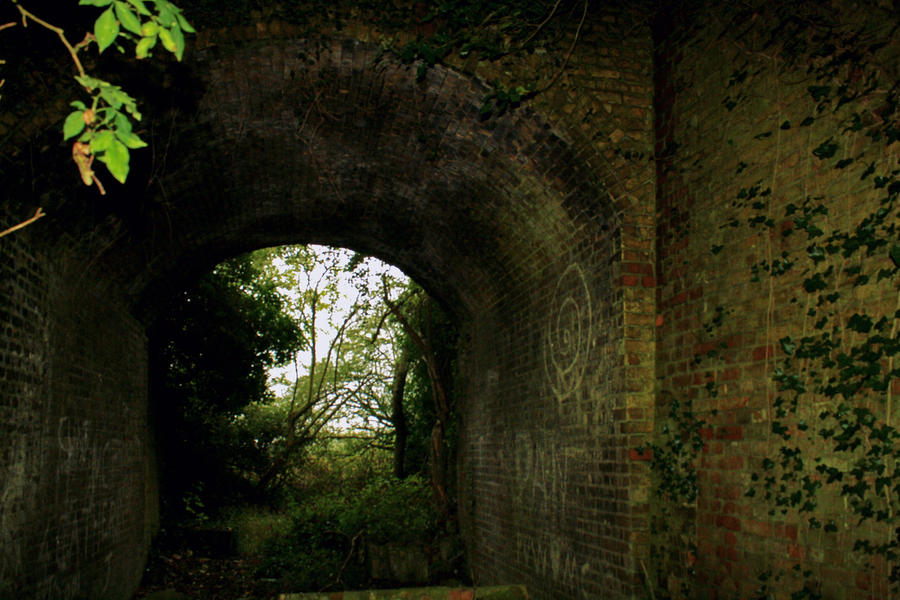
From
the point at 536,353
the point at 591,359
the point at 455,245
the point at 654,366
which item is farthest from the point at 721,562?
the point at 455,245

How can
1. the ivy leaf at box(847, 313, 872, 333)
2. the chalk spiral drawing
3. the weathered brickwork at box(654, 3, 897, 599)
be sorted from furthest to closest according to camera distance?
the chalk spiral drawing
the weathered brickwork at box(654, 3, 897, 599)
the ivy leaf at box(847, 313, 872, 333)

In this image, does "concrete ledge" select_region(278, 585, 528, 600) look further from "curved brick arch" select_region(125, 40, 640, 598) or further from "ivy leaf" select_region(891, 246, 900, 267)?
"ivy leaf" select_region(891, 246, 900, 267)

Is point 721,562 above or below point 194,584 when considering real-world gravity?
above

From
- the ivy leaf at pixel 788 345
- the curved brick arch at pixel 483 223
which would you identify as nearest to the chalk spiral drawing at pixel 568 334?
the curved brick arch at pixel 483 223

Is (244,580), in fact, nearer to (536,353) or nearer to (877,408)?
(536,353)

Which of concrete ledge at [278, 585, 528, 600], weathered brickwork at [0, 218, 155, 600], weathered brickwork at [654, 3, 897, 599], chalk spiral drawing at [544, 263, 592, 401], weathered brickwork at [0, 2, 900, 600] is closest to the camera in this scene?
weathered brickwork at [654, 3, 897, 599]

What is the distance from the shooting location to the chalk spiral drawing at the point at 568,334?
21.6 ft

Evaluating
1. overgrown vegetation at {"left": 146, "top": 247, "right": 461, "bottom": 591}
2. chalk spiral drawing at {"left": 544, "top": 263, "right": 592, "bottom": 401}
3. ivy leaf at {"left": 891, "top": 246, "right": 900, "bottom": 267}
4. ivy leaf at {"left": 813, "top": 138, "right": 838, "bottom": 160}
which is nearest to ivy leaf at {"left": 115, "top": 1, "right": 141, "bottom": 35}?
ivy leaf at {"left": 891, "top": 246, "right": 900, "bottom": 267}

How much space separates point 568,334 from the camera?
6930 mm

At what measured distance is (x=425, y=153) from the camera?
24.0 feet

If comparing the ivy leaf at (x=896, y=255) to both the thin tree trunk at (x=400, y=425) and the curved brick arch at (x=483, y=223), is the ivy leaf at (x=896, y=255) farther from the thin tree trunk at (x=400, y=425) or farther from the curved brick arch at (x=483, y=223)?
the thin tree trunk at (x=400, y=425)

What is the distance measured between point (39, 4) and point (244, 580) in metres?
8.86

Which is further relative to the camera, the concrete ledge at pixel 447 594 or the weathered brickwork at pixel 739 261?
the concrete ledge at pixel 447 594

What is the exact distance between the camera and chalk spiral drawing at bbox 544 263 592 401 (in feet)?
21.6
